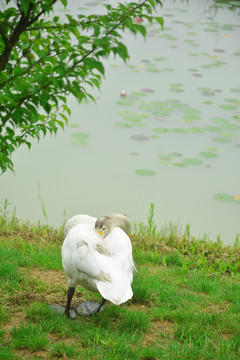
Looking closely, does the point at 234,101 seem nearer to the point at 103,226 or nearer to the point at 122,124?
the point at 122,124

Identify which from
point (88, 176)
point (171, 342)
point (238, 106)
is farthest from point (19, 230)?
point (238, 106)

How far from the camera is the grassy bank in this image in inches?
101

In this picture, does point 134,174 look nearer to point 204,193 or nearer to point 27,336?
point 204,193

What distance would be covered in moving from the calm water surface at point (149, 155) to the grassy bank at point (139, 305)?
26.5 inches

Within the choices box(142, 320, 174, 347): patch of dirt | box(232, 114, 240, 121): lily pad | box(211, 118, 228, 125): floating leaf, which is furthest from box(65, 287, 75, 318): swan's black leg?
box(232, 114, 240, 121): lily pad

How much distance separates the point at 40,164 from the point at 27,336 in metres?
3.05

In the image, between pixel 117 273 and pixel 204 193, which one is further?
pixel 204 193

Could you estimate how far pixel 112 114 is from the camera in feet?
21.3

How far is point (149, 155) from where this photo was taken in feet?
18.7

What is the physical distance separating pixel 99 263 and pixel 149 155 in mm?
3141

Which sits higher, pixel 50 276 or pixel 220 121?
pixel 220 121

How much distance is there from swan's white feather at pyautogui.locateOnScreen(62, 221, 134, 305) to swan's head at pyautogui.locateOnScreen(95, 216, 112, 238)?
115mm

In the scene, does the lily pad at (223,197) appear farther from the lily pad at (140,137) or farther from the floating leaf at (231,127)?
the floating leaf at (231,127)

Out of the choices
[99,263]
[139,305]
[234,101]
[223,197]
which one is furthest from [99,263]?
[234,101]
